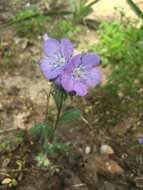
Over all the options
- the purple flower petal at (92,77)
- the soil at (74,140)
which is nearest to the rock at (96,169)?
the soil at (74,140)

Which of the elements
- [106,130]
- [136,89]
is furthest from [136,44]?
[106,130]

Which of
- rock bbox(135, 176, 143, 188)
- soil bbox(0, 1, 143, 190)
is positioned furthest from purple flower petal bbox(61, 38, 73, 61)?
rock bbox(135, 176, 143, 188)

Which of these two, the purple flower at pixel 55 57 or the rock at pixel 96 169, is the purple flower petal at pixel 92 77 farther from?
the rock at pixel 96 169

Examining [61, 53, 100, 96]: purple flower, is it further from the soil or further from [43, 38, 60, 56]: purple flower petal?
the soil

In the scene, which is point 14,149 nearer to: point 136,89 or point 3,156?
point 3,156

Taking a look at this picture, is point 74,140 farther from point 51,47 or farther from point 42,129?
point 51,47

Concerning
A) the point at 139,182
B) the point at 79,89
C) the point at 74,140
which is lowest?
the point at 139,182

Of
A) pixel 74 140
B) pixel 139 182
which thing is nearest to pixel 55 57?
pixel 74 140
